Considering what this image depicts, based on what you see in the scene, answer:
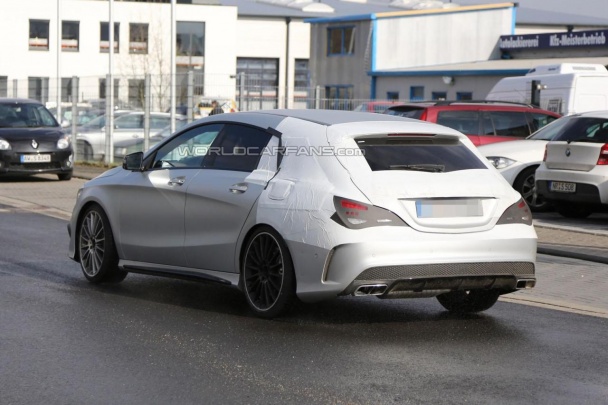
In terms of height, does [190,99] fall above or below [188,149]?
above

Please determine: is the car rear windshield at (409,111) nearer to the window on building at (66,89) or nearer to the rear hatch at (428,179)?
the rear hatch at (428,179)

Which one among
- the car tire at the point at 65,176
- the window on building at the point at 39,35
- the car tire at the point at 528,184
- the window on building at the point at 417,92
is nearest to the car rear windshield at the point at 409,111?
the car tire at the point at 528,184

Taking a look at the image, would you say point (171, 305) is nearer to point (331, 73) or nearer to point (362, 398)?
point (362, 398)

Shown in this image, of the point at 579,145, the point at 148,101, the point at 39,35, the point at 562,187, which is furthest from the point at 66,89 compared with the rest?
the point at 39,35

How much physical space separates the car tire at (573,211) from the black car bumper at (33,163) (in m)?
10.3

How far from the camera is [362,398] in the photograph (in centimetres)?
621

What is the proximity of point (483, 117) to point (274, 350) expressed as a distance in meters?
13.3

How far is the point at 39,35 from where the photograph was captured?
7525cm

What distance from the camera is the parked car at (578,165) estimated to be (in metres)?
16.4

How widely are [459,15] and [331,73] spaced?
729 centimetres

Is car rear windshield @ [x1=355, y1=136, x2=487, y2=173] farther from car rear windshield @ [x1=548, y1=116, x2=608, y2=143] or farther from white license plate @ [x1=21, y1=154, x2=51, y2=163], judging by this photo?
white license plate @ [x1=21, y1=154, x2=51, y2=163]

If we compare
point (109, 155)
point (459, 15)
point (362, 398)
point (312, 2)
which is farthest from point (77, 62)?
point (362, 398)

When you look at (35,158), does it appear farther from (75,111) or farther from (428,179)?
(428,179)

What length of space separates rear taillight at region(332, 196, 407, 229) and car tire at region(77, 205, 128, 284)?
107 inches
